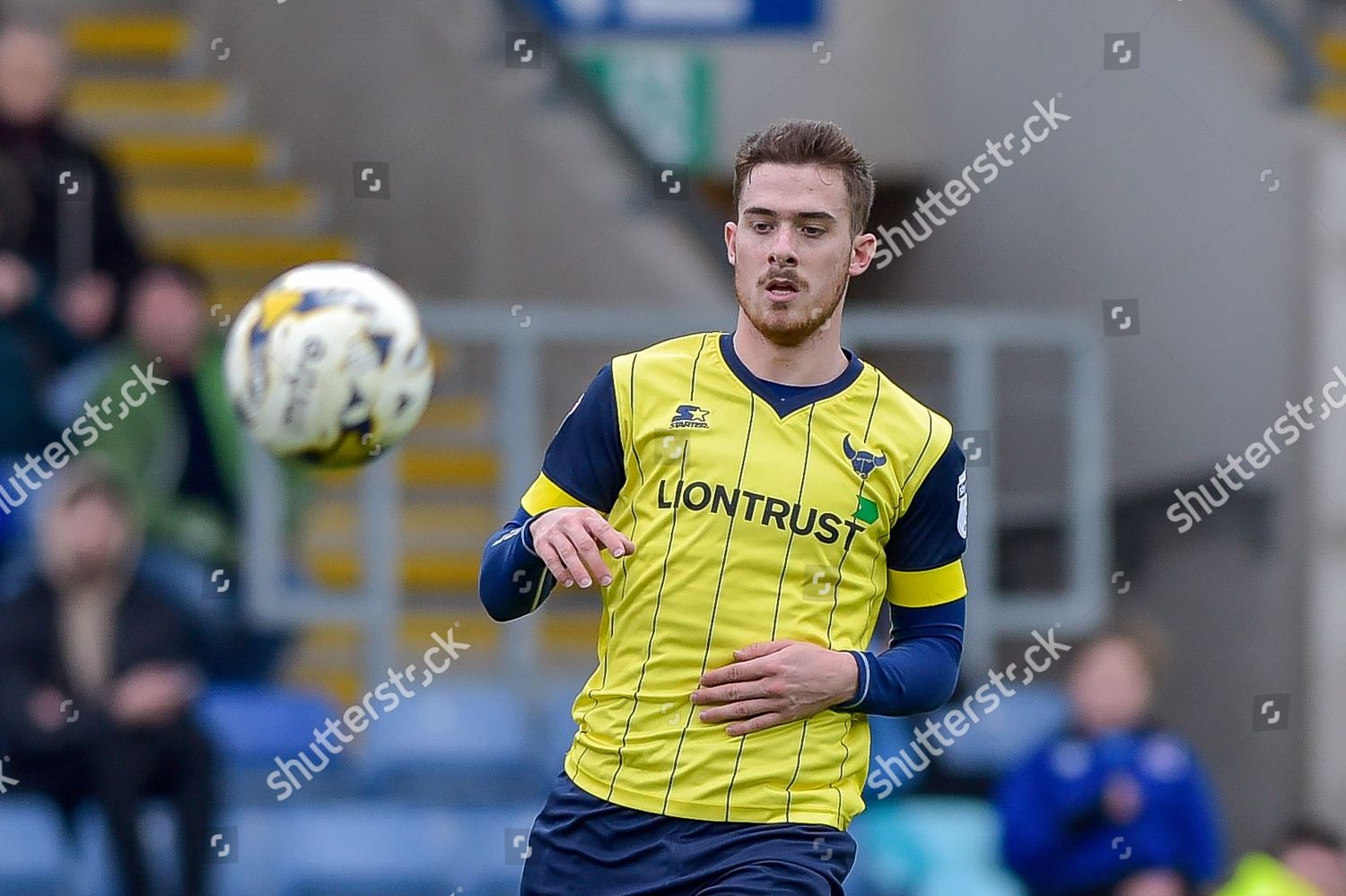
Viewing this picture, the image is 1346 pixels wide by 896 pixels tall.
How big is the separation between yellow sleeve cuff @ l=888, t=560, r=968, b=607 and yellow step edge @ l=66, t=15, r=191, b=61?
5941 millimetres

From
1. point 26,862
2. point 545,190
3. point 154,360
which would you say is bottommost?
point 26,862

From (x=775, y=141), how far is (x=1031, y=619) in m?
3.88

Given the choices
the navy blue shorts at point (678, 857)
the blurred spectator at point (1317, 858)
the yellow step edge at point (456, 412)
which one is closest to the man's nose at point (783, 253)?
the navy blue shorts at point (678, 857)

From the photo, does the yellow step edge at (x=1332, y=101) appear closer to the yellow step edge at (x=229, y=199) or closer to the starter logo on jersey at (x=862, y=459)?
the yellow step edge at (x=229, y=199)

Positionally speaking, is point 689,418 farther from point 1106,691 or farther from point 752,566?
point 1106,691

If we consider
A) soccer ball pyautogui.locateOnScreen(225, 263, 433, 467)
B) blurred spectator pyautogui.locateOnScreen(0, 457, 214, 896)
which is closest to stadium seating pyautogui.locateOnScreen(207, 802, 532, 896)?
blurred spectator pyautogui.locateOnScreen(0, 457, 214, 896)

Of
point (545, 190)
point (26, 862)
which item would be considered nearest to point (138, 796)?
point (26, 862)

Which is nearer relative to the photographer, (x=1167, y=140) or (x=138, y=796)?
(x=138, y=796)

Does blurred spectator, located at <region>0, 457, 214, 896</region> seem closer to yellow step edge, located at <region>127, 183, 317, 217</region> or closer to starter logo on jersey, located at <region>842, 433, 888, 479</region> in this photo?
yellow step edge, located at <region>127, 183, 317, 217</region>

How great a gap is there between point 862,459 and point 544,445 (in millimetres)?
3634

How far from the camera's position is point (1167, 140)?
7.00 meters

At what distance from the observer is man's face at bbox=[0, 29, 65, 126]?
6.09 metres

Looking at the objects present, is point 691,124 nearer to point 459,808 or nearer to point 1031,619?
point 1031,619

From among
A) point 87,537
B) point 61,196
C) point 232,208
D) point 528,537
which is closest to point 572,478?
point 528,537
